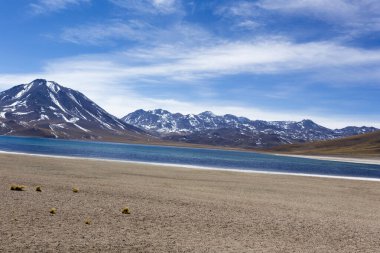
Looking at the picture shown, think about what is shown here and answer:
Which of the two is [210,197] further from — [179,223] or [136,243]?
[136,243]

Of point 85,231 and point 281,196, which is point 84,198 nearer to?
point 85,231

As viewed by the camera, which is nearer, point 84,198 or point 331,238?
point 331,238

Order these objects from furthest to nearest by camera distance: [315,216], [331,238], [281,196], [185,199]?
[281,196], [185,199], [315,216], [331,238]

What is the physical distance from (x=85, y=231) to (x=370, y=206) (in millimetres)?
22842

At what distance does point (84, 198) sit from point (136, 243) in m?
10.3

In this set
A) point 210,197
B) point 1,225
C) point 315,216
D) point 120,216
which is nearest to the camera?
point 1,225

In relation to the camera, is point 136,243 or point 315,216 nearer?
point 136,243

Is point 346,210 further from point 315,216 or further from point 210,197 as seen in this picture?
point 210,197

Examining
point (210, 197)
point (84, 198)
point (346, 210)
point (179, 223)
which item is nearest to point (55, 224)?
point (179, 223)

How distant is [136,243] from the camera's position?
14.9 m

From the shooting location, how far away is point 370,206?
3009 cm

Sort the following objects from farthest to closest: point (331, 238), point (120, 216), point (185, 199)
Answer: point (185, 199), point (120, 216), point (331, 238)

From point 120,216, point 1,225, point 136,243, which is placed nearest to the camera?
point 136,243

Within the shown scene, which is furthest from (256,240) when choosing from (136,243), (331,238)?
(136,243)
